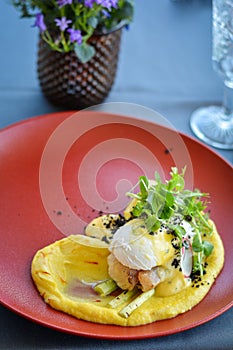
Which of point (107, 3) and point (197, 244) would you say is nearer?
point (197, 244)

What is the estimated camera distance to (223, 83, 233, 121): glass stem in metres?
2.15

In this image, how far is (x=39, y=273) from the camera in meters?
1.54

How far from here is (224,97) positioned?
86.5 inches

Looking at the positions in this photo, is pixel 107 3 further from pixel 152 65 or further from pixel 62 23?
pixel 152 65

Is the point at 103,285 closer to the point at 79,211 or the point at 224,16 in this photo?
the point at 79,211

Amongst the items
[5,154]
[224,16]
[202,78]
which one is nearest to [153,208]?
[5,154]

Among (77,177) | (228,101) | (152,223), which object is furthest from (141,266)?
(228,101)

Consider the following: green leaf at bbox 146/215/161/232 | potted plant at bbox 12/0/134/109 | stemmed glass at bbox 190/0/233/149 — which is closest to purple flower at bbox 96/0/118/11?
potted plant at bbox 12/0/134/109

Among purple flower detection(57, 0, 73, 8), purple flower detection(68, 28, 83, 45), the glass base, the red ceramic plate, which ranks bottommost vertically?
the glass base

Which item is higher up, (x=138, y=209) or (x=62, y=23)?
(x=62, y=23)

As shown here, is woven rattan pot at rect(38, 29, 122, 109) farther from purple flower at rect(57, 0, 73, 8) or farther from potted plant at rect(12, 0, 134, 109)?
purple flower at rect(57, 0, 73, 8)

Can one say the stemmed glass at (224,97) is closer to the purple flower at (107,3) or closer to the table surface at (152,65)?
the table surface at (152,65)

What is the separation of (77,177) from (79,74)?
398mm

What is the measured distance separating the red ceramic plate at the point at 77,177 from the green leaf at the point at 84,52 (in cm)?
17
